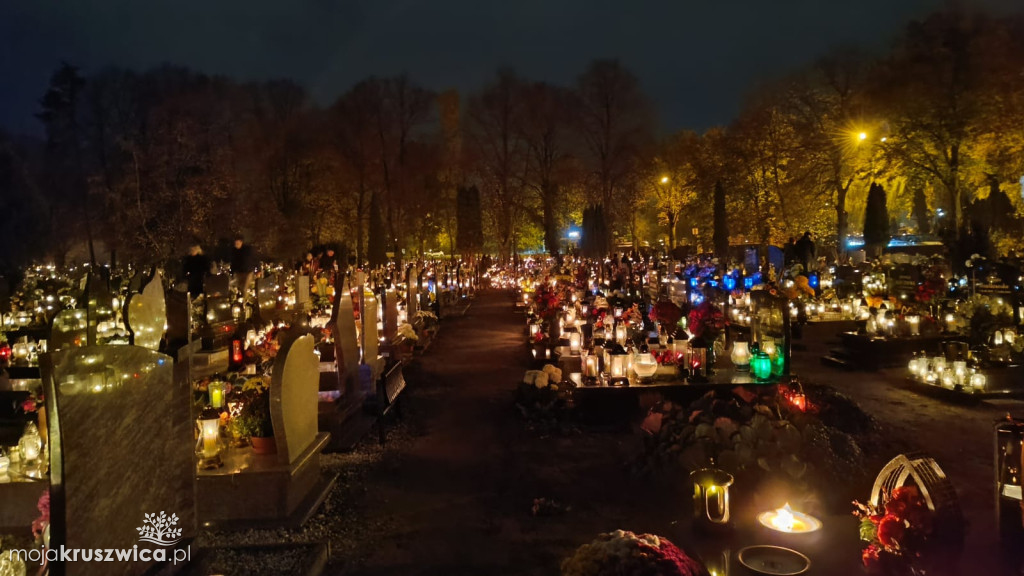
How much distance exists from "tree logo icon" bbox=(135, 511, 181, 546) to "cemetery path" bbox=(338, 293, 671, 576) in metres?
1.51

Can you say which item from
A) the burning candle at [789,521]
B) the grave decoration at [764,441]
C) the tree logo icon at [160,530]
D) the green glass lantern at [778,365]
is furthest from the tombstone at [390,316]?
the burning candle at [789,521]

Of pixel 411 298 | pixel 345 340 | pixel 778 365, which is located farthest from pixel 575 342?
pixel 411 298

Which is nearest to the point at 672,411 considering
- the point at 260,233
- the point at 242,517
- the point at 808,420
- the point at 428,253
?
the point at 808,420

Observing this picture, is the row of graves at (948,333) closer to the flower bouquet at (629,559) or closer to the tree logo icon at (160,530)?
the flower bouquet at (629,559)

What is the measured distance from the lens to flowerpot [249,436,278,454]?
21.6 ft

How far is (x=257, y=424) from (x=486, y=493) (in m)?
2.43

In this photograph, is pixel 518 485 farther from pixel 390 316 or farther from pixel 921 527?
pixel 390 316

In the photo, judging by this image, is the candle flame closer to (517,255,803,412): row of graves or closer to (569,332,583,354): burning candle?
(517,255,803,412): row of graves

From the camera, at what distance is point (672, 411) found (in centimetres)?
783

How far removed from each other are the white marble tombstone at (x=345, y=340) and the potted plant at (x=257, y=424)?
3.07 meters

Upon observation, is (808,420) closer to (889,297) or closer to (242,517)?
(242,517)

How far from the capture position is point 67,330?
9.54m

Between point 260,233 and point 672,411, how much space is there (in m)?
32.2

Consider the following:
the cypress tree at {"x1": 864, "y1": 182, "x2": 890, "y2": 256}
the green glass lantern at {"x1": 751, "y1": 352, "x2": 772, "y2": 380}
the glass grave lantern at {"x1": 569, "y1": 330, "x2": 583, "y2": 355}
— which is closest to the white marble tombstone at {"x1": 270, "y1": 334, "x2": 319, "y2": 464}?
the glass grave lantern at {"x1": 569, "y1": 330, "x2": 583, "y2": 355}
